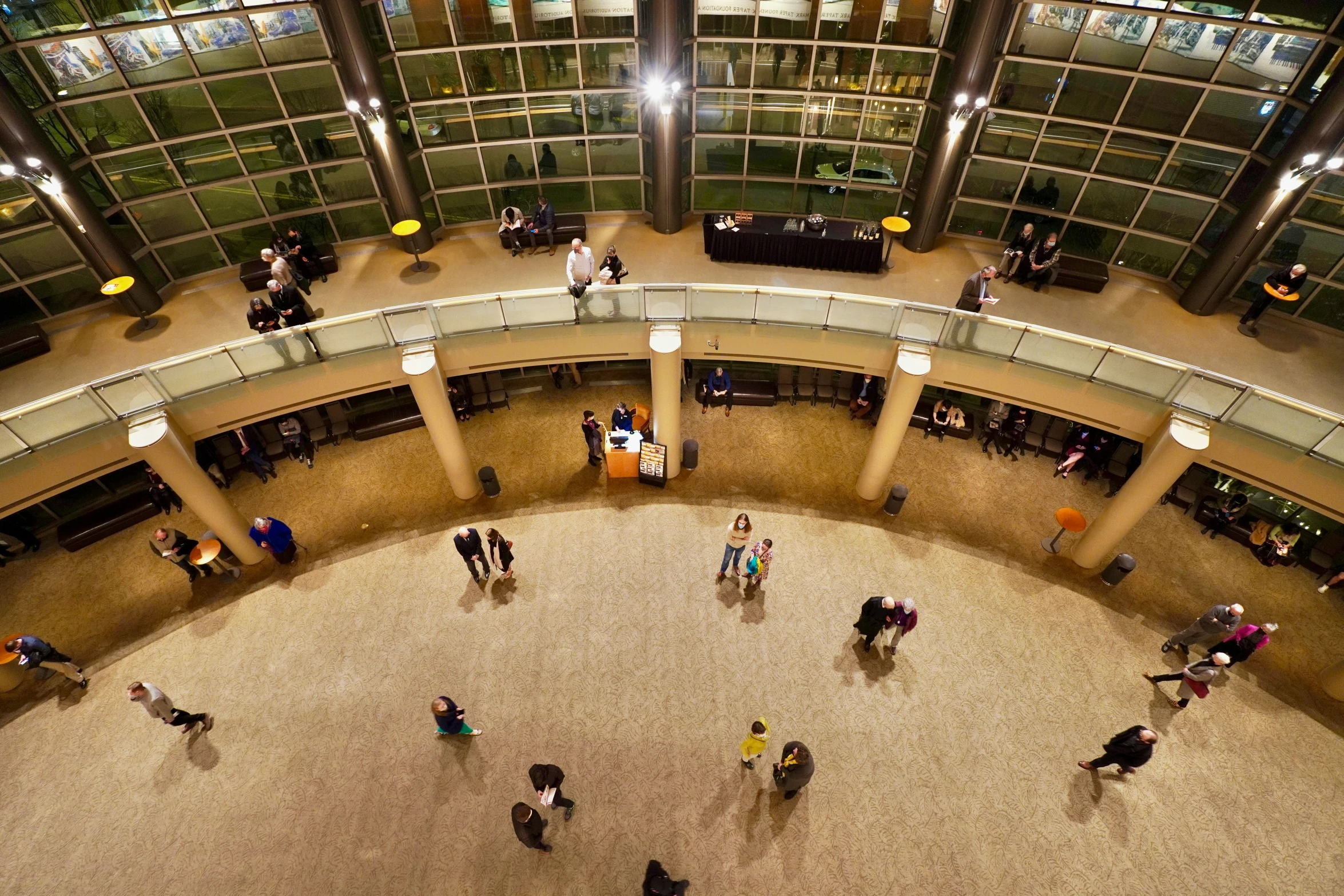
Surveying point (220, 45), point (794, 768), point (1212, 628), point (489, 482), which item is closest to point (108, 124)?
point (220, 45)

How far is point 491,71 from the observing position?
42.6 feet

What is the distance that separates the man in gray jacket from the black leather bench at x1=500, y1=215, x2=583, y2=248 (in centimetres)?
1249

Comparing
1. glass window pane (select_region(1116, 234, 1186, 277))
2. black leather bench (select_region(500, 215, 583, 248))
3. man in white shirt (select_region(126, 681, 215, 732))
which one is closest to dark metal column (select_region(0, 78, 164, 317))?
black leather bench (select_region(500, 215, 583, 248))

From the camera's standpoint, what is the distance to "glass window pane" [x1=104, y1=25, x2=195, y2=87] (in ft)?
35.0

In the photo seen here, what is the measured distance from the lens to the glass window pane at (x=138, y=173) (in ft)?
38.0

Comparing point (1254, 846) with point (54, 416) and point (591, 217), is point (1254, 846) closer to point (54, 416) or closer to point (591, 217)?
point (591, 217)

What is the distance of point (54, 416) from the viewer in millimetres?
9344

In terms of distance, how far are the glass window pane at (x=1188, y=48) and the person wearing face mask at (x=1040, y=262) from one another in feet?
9.91

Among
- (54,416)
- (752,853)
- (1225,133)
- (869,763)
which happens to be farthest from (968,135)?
(54,416)

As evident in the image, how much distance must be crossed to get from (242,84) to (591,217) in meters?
7.56

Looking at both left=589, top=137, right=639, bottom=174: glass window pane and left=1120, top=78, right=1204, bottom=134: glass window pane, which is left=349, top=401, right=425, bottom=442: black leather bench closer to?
left=589, top=137, right=639, bottom=174: glass window pane

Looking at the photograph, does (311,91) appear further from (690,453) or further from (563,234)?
(690,453)

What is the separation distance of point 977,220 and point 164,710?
667 inches

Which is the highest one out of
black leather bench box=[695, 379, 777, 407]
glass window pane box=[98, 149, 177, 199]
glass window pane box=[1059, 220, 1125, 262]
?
glass window pane box=[98, 149, 177, 199]
